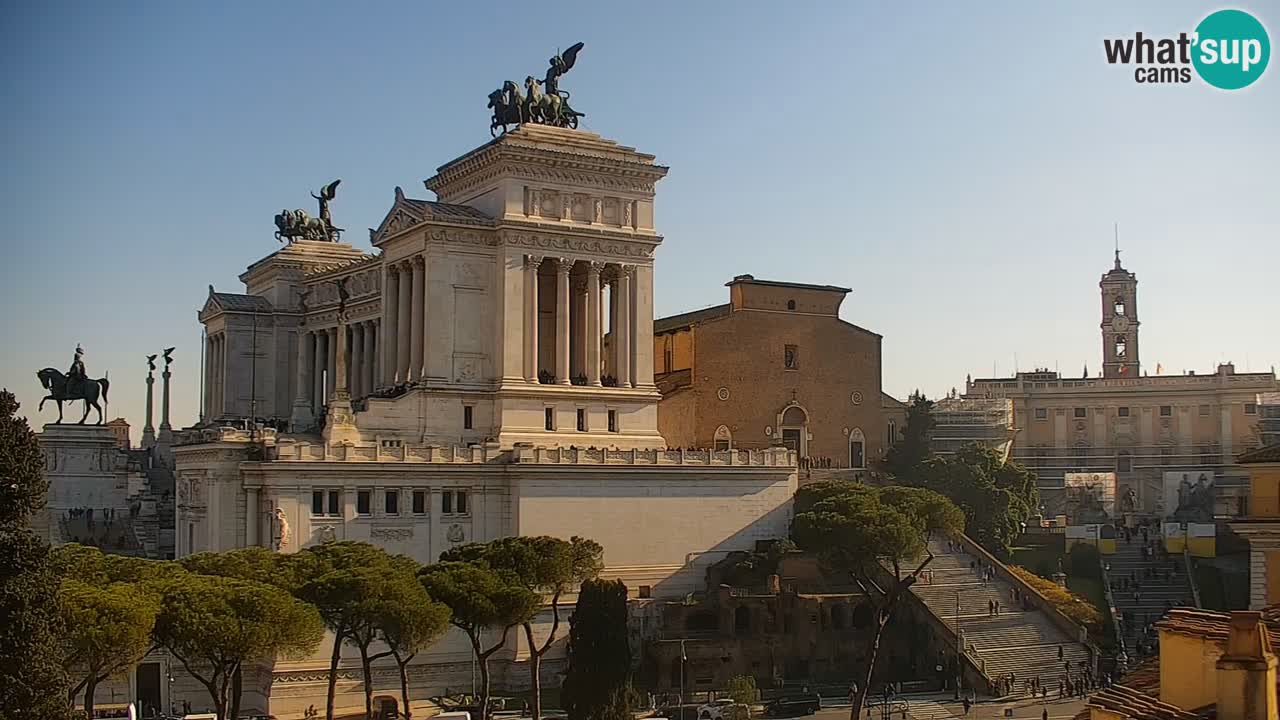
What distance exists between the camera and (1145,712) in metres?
17.7

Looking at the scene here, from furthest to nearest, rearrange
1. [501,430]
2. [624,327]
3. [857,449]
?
1. [857,449]
2. [624,327]
3. [501,430]

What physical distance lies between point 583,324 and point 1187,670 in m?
60.4

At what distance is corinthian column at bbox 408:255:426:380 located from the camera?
7356 centimetres

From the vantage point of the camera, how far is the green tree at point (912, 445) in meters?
86.2

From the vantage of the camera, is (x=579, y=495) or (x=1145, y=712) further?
(x=579, y=495)

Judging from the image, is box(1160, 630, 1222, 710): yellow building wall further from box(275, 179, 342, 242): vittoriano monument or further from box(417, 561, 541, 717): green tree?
box(275, 179, 342, 242): vittoriano monument

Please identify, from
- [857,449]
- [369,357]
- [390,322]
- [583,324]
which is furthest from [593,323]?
[857,449]

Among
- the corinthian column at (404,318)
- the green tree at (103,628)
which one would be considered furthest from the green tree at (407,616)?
the corinthian column at (404,318)

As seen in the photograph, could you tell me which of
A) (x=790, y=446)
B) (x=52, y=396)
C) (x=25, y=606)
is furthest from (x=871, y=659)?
(x=52, y=396)

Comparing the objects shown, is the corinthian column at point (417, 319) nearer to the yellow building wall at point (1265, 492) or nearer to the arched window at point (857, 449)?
the arched window at point (857, 449)

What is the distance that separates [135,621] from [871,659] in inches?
1189

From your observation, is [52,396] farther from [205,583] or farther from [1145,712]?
[1145,712]

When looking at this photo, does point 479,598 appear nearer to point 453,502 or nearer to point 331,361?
point 453,502

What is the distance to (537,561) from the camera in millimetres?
57031
